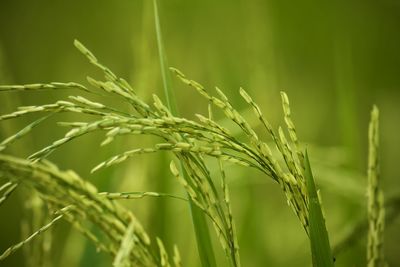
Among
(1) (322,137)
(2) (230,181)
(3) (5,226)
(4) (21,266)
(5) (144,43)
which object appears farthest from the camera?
(1) (322,137)

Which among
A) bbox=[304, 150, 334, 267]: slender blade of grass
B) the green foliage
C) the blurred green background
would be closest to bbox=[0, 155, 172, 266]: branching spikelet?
the green foliage

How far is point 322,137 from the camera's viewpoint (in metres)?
2.47

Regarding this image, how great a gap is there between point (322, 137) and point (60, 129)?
1136mm

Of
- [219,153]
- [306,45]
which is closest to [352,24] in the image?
[306,45]

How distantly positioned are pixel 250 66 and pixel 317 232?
0.99m

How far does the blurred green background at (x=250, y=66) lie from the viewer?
4.96 ft

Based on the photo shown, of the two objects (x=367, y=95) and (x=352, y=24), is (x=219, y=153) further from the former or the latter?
(x=352, y=24)

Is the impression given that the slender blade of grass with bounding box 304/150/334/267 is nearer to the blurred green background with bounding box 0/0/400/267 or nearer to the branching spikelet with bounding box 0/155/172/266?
the branching spikelet with bounding box 0/155/172/266

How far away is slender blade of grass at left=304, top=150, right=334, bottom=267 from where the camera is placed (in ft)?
1.75

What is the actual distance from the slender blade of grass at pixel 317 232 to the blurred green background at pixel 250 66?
733mm

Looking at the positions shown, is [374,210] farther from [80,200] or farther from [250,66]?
[250,66]

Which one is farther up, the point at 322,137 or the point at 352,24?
the point at 352,24

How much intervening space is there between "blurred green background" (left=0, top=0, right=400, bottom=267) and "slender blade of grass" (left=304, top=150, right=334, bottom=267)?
0.73 metres

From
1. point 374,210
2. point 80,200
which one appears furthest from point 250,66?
point 80,200
